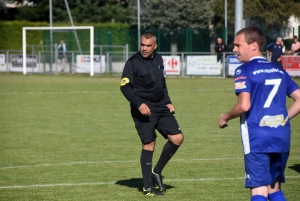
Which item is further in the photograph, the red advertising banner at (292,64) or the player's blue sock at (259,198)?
the red advertising banner at (292,64)

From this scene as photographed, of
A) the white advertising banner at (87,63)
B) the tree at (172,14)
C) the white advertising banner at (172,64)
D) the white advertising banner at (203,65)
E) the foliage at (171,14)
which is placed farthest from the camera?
the foliage at (171,14)

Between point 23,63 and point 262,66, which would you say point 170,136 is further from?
point 23,63

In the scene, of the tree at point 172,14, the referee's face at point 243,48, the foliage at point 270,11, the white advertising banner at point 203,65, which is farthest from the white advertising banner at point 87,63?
the referee's face at point 243,48

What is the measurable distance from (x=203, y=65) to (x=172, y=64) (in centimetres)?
161

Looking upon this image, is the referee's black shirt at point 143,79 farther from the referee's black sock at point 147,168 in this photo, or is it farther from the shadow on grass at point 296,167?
the shadow on grass at point 296,167

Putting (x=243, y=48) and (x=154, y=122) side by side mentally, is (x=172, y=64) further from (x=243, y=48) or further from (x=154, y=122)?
(x=243, y=48)

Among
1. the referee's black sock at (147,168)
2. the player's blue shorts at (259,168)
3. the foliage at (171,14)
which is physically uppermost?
the foliage at (171,14)

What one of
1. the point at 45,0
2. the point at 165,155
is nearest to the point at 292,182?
the point at 165,155

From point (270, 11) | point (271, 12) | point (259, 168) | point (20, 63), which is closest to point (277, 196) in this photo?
point (259, 168)

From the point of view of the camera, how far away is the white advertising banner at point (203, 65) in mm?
30859

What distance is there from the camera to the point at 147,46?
7.58 metres

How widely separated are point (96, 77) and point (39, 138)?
20.3 m

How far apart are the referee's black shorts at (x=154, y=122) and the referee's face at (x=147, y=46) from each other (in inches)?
24.2

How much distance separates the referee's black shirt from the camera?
7.64 metres
